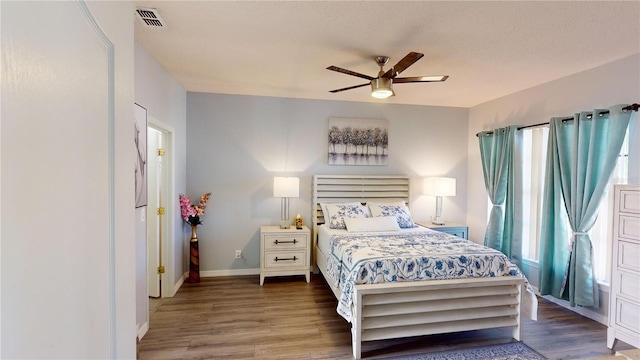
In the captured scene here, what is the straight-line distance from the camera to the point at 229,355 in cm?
234

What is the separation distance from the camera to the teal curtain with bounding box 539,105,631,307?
2.80 metres

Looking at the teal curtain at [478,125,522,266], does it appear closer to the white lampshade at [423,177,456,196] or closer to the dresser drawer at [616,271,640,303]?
the white lampshade at [423,177,456,196]

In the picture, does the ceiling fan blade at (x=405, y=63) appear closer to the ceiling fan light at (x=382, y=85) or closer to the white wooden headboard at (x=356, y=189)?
the ceiling fan light at (x=382, y=85)

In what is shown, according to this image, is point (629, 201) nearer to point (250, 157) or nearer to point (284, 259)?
point (284, 259)

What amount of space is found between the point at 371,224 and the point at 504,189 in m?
1.86

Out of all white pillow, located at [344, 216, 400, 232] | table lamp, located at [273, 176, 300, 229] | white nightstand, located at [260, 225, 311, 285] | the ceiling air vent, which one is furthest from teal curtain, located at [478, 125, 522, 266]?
the ceiling air vent

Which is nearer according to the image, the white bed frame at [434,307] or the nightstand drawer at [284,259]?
the white bed frame at [434,307]

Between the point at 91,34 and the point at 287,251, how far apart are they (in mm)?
3498

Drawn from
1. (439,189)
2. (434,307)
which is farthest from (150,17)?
(439,189)

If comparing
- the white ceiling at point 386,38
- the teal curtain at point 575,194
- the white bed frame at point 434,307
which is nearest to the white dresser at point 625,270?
the teal curtain at point 575,194

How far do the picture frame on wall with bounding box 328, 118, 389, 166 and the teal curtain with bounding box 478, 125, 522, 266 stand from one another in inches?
56.0

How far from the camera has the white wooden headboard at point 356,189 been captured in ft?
13.9

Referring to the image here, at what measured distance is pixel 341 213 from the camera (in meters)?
3.94

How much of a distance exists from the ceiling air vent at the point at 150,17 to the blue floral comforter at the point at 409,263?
237 centimetres
